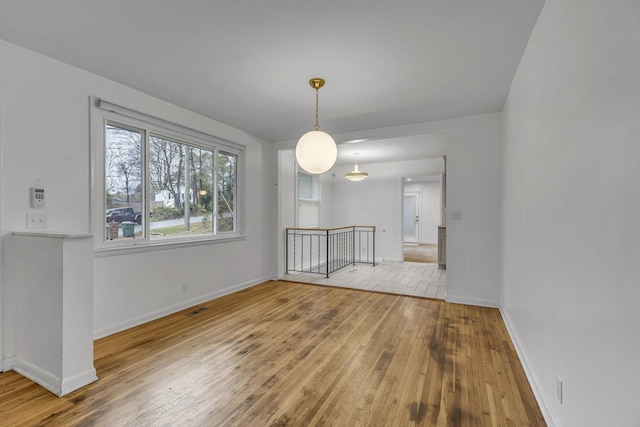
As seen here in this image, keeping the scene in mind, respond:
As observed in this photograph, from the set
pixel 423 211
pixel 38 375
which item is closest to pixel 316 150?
pixel 38 375

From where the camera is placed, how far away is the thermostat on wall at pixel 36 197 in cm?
228

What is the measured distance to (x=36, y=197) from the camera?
2.29m

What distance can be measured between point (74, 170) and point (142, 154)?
2.25 feet

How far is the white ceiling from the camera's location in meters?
1.81

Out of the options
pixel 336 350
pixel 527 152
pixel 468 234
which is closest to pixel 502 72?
pixel 527 152

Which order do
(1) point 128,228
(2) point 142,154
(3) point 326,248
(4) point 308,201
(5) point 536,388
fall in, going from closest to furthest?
(5) point 536,388
(1) point 128,228
(2) point 142,154
(3) point 326,248
(4) point 308,201

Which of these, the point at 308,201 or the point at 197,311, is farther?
the point at 308,201

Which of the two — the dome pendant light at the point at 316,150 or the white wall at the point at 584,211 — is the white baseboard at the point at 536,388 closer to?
the white wall at the point at 584,211

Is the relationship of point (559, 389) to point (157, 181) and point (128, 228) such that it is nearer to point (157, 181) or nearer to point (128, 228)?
point (128, 228)

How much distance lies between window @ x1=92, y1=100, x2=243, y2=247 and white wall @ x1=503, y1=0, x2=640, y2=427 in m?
3.49

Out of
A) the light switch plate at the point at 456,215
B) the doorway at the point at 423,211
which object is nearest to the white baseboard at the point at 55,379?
the light switch plate at the point at 456,215

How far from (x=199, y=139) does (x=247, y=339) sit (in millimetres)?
2572

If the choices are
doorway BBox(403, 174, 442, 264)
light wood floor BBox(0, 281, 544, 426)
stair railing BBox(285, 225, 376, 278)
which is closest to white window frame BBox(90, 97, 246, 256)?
light wood floor BBox(0, 281, 544, 426)

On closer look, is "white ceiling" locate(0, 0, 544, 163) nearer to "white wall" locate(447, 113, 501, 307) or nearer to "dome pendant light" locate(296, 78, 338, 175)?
"white wall" locate(447, 113, 501, 307)
